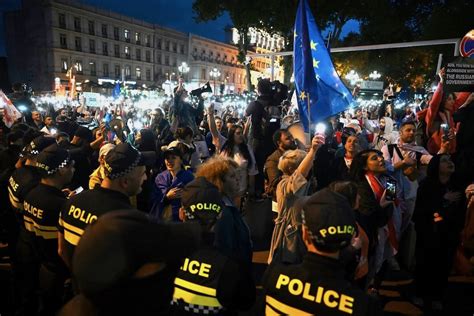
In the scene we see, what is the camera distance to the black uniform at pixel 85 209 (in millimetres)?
2633

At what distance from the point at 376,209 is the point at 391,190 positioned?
0.44 meters

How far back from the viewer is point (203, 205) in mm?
2393

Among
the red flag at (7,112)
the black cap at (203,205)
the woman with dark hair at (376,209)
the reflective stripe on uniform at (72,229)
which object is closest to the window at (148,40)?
the red flag at (7,112)

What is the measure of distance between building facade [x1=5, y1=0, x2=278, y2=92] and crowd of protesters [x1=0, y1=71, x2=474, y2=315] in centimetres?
5292

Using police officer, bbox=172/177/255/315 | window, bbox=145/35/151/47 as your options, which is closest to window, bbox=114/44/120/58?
window, bbox=145/35/151/47

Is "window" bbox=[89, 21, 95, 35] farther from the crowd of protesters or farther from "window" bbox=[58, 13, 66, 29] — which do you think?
the crowd of protesters

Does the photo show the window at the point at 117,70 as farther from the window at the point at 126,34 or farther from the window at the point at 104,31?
the window at the point at 104,31

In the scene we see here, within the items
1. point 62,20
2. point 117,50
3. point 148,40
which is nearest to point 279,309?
point 62,20

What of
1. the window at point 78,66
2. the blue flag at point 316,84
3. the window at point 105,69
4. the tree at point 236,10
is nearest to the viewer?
the blue flag at point 316,84

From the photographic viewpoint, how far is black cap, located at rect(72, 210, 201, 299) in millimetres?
1112

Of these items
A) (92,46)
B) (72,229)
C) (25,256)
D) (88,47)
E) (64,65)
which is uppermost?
(92,46)

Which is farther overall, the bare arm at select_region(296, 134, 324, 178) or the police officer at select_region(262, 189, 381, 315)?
the bare arm at select_region(296, 134, 324, 178)

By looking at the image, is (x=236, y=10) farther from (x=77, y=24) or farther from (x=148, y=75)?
(x=148, y=75)

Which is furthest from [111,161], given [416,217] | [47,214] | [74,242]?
[416,217]
